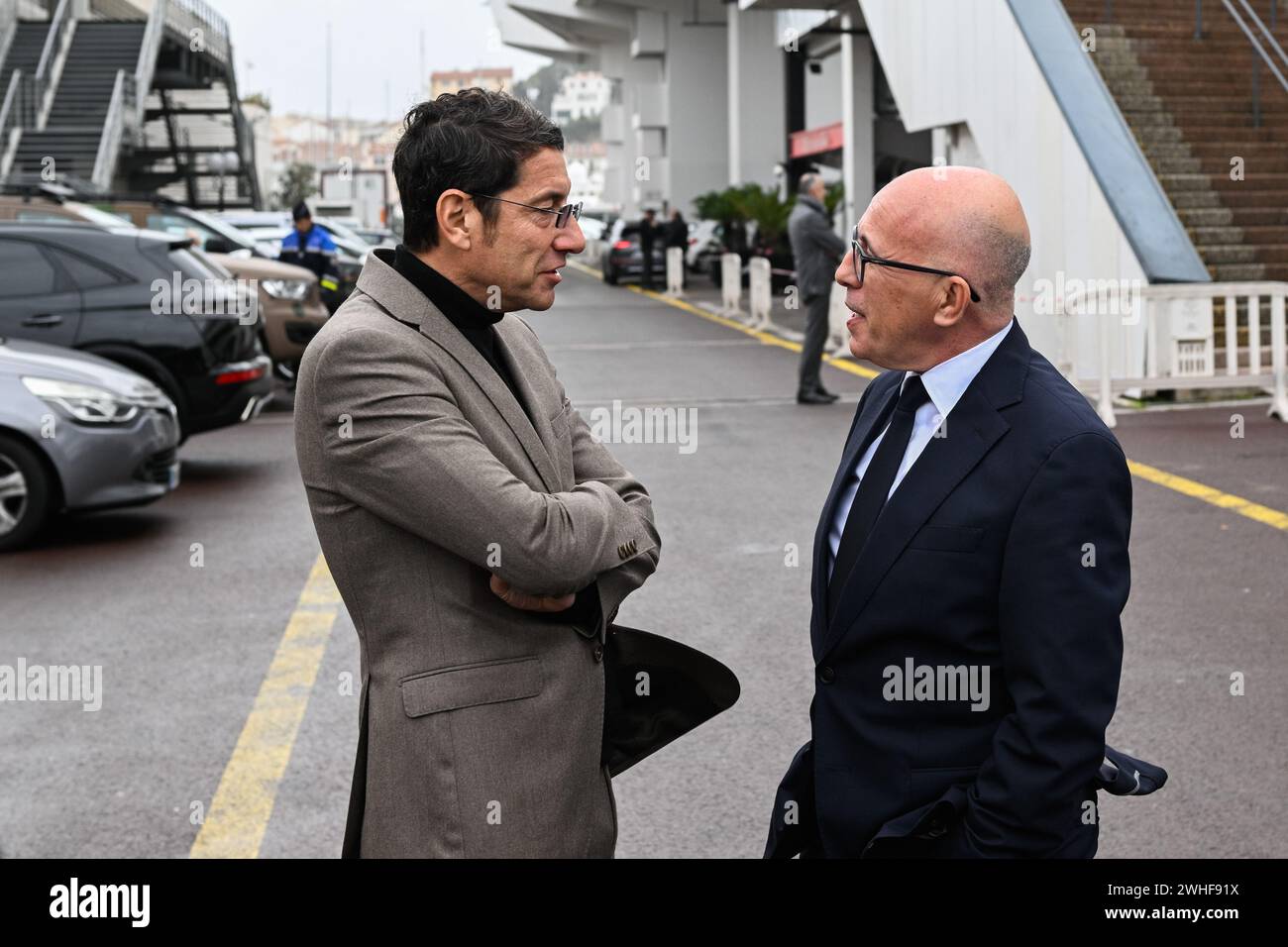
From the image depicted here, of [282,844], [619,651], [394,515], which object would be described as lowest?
[282,844]

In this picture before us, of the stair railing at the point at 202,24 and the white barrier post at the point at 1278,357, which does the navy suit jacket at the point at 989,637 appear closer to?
the white barrier post at the point at 1278,357

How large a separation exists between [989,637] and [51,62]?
40.6 meters

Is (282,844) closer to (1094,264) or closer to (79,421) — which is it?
(79,421)

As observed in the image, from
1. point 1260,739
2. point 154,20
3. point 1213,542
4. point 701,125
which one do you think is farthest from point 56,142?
point 1260,739

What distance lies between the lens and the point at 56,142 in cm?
3578

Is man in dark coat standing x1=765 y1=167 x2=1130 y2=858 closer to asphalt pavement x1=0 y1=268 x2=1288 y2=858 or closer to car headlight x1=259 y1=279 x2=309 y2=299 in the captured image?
asphalt pavement x1=0 y1=268 x2=1288 y2=858

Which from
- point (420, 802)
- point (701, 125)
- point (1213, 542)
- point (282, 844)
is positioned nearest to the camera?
point (420, 802)

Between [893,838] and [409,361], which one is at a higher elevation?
[409,361]

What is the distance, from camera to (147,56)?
40094mm

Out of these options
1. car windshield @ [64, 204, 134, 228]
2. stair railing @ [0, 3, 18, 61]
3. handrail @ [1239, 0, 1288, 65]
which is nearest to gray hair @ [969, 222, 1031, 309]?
car windshield @ [64, 204, 134, 228]

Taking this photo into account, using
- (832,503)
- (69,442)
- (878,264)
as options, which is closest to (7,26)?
(69,442)

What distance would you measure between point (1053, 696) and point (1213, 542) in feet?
21.0

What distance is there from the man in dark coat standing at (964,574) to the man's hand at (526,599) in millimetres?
402

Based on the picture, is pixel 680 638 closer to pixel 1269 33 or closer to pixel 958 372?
pixel 958 372
